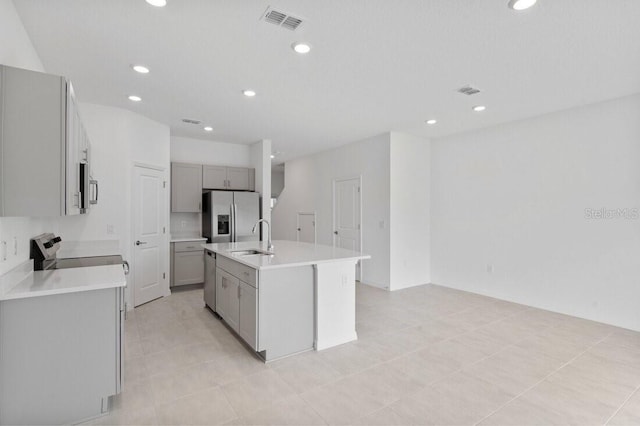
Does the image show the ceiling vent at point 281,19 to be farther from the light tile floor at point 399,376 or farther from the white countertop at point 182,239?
the white countertop at point 182,239

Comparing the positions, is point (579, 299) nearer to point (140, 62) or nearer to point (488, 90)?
point (488, 90)

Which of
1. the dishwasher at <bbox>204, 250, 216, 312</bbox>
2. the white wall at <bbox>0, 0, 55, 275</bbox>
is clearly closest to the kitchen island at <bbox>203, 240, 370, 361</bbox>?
the dishwasher at <bbox>204, 250, 216, 312</bbox>

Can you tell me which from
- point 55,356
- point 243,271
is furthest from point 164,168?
point 55,356

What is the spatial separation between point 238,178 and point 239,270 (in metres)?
3.19

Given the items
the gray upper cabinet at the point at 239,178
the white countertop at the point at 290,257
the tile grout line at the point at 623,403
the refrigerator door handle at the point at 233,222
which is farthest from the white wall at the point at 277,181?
the tile grout line at the point at 623,403

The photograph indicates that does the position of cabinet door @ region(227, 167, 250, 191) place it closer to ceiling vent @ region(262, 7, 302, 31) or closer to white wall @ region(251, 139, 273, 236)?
white wall @ region(251, 139, 273, 236)

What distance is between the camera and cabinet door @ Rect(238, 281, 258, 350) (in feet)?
9.11

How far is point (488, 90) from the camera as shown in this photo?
3.41 m

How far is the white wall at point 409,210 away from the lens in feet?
→ 17.2

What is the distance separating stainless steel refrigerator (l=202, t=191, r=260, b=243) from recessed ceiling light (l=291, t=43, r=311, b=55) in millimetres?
3348

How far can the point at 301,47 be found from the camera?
254cm

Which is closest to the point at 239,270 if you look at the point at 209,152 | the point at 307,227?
the point at 209,152

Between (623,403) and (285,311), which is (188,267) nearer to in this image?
(285,311)

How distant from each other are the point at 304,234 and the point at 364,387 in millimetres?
5139
